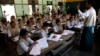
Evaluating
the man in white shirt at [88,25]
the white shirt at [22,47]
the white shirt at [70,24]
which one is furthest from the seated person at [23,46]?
the white shirt at [70,24]

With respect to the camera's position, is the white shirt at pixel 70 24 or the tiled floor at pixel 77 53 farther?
the white shirt at pixel 70 24

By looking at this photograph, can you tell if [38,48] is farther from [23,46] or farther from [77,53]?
[77,53]

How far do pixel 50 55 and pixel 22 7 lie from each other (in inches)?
218

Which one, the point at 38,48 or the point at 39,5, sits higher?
the point at 39,5

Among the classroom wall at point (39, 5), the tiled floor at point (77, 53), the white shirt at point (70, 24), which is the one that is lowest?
the tiled floor at point (77, 53)

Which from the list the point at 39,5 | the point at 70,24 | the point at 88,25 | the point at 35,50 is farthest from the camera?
the point at 39,5

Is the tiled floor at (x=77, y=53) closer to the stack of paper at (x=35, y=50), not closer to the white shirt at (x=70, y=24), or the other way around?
the white shirt at (x=70, y=24)

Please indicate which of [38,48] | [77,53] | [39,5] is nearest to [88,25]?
[77,53]

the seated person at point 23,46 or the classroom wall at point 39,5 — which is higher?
the classroom wall at point 39,5

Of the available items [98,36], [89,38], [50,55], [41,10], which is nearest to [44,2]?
[41,10]

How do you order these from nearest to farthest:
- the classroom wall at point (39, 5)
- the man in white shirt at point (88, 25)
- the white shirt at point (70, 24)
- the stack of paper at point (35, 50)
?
the stack of paper at point (35, 50) → the man in white shirt at point (88, 25) → the white shirt at point (70, 24) → the classroom wall at point (39, 5)

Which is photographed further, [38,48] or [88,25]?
[88,25]

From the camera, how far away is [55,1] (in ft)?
41.9

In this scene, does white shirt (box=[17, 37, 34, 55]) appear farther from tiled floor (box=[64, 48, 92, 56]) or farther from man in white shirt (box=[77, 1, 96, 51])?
man in white shirt (box=[77, 1, 96, 51])
